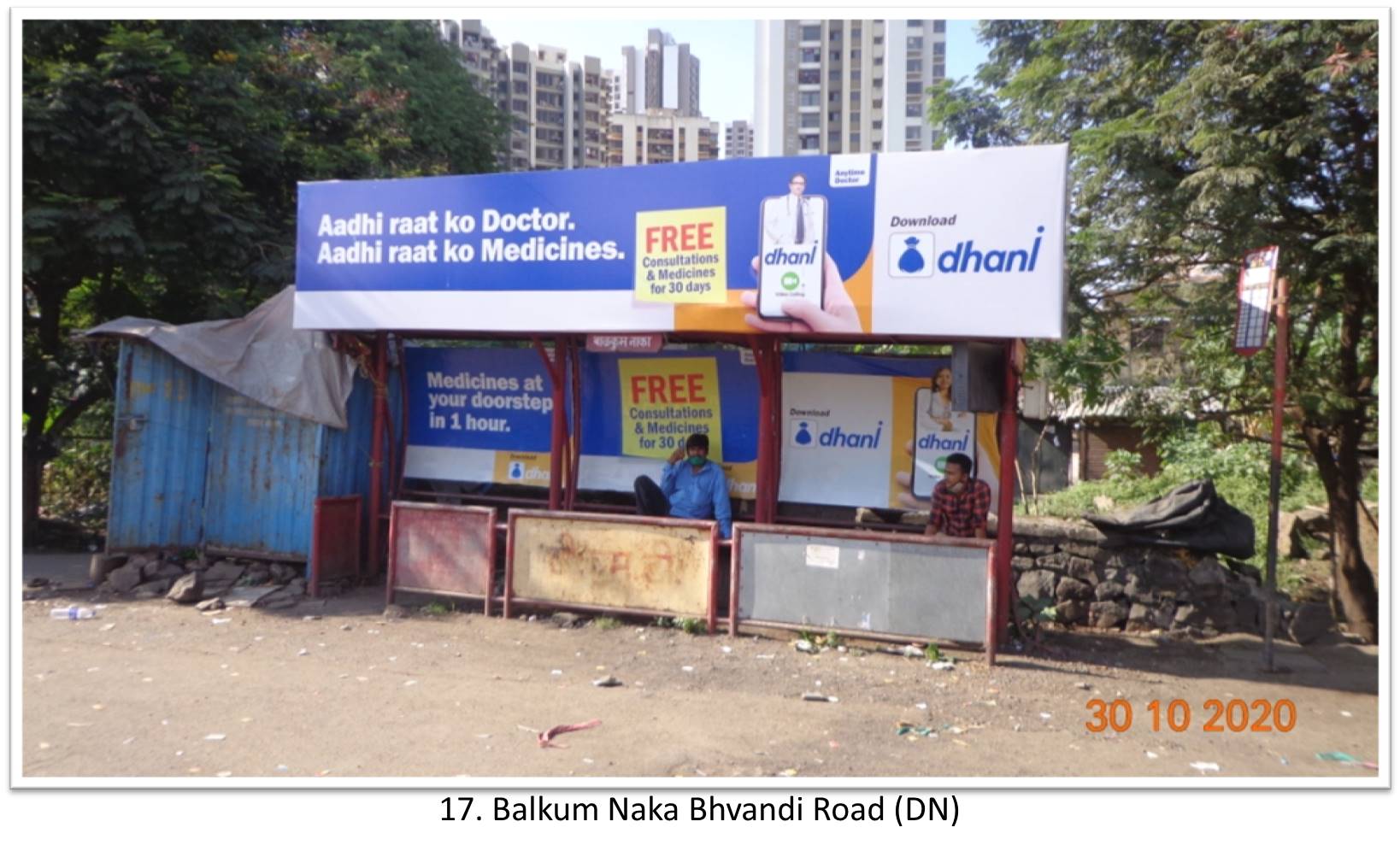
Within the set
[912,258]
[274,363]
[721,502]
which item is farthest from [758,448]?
[274,363]

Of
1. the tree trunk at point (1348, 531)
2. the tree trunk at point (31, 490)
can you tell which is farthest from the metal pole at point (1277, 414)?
the tree trunk at point (31, 490)

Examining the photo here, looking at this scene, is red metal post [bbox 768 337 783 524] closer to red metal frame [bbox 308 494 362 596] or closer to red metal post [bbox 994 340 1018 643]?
red metal post [bbox 994 340 1018 643]

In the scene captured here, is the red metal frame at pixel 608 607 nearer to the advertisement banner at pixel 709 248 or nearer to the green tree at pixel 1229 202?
the advertisement banner at pixel 709 248

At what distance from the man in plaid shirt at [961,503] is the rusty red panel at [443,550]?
379cm

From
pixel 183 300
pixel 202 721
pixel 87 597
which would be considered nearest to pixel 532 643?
pixel 202 721

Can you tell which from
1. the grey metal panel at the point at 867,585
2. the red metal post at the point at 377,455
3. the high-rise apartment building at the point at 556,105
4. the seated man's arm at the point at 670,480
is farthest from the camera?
the high-rise apartment building at the point at 556,105

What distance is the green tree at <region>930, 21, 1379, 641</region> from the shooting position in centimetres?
812

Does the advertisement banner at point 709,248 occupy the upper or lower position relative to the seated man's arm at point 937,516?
upper

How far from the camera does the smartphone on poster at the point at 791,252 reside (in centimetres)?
771

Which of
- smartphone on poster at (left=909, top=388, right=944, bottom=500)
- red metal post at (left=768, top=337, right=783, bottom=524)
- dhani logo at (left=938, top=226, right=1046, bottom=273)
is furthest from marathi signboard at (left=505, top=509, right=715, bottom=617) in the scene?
dhani logo at (left=938, top=226, right=1046, bottom=273)

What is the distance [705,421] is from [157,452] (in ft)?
18.2

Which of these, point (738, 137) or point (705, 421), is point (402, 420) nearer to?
point (705, 421)

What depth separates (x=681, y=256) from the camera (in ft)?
26.7
